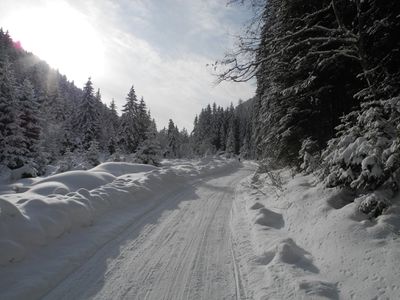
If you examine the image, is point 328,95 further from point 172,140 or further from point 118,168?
point 172,140

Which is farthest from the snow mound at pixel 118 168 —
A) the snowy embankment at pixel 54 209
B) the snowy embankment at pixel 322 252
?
the snowy embankment at pixel 322 252

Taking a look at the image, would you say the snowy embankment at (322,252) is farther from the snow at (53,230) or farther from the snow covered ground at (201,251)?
the snow at (53,230)

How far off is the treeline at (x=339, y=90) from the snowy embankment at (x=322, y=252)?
21.4 inches

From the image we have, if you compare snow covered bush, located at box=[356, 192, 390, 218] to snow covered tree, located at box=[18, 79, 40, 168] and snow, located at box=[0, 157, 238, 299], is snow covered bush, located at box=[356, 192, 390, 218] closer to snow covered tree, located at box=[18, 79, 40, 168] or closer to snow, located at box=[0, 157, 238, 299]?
snow, located at box=[0, 157, 238, 299]

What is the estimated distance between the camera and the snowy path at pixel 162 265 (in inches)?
199

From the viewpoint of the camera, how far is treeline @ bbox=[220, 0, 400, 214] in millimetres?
5949

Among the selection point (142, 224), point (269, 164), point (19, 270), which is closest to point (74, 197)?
point (142, 224)

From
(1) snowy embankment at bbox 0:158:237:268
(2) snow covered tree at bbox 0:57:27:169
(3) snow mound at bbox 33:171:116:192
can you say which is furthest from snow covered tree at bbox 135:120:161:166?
(1) snowy embankment at bbox 0:158:237:268

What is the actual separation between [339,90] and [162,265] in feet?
25.3

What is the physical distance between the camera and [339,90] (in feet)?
34.8

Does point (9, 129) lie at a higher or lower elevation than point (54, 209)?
higher

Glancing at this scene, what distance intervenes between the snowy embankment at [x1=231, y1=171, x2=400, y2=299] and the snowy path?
452 mm

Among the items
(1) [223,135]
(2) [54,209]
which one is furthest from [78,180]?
(1) [223,135]

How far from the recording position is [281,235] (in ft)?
24.8
